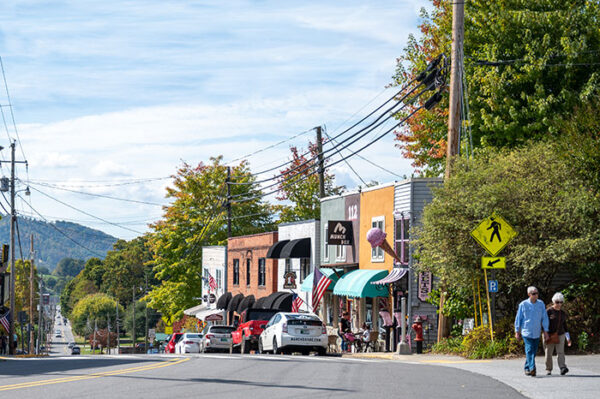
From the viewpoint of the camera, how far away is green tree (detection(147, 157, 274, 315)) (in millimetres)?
70188

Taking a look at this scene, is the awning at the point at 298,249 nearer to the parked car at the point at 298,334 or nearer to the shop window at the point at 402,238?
the shop window at the point at 402,238

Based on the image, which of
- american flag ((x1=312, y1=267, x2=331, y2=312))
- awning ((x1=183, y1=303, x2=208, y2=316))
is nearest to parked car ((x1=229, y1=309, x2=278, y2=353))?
american flag ((x1=312, y1=267, x2=331, y2=312))

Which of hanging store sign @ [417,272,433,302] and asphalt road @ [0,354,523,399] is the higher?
hanging store sign @ [417,272,433,302]

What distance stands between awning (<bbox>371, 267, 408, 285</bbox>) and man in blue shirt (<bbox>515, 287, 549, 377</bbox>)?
54.1ft

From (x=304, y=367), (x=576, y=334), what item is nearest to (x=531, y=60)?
(x=576, y=334)

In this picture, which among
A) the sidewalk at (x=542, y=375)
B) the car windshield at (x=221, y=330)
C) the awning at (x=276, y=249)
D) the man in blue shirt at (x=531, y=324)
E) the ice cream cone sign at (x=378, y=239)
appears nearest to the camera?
the sidewalk at (x=542, y=375)

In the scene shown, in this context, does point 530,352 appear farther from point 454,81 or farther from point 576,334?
point 454,81

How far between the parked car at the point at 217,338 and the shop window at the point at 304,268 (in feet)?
31.8

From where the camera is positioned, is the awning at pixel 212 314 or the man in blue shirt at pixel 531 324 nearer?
the man in blue shirt at pixel 531 324

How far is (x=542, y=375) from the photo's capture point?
17.6 m

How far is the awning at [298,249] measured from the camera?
4662cm

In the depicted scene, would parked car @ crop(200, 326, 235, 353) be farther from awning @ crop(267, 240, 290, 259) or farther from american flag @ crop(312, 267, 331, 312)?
awning @ crop(267, 240, 290, 259)

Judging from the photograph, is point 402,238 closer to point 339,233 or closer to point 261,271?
point 339,233

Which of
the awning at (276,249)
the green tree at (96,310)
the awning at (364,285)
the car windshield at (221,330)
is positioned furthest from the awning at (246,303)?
the green tree at (96,310)
